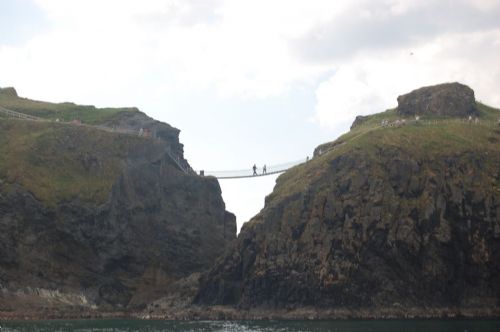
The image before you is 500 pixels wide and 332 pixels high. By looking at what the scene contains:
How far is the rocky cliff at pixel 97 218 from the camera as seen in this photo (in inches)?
4899

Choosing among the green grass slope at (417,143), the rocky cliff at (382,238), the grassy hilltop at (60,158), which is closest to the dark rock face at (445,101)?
the green grass slope at (417,143)

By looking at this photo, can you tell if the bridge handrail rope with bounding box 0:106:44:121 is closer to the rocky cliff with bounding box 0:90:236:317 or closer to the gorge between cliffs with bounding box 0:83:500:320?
the gorge between cliffs with bounding box 0:83:500:320

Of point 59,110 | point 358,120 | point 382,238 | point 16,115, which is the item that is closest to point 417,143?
point 382,238

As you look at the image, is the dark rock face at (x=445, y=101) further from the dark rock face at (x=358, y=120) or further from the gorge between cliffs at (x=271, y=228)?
the dark rock face at (x=358, y=120)

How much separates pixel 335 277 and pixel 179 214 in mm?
46546

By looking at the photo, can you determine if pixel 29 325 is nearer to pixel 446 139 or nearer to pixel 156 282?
pixel 156 282

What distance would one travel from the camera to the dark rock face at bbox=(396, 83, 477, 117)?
153125mm

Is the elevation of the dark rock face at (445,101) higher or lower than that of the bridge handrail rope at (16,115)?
higher

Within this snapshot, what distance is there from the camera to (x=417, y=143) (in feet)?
430

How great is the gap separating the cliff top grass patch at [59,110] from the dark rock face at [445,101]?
6012 cm

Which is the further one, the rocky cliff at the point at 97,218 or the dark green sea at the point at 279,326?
the rocky cliff at the point at 97,218

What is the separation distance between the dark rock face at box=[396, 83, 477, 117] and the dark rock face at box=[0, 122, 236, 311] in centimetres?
4441

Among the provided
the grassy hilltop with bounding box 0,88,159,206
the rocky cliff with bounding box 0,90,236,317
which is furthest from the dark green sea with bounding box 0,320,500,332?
the grassy hilltop with bounding box 0,88,159,206

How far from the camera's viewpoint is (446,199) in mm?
117938
